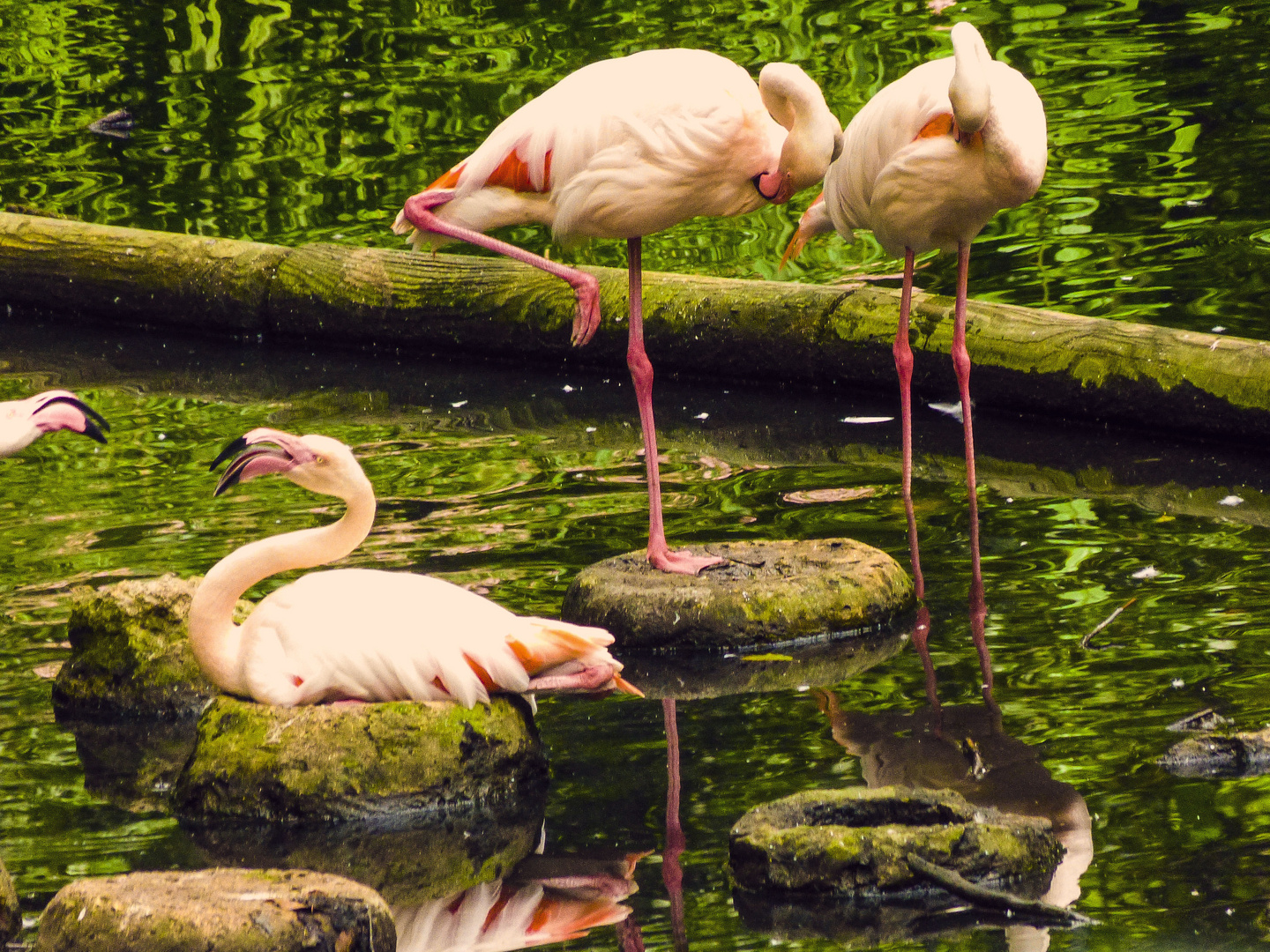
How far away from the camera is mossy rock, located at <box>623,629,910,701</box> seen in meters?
4.98

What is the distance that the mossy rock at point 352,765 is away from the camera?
4297 mm

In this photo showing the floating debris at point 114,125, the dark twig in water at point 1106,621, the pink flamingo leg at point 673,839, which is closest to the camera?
the pink flamingo leg at point 673,839

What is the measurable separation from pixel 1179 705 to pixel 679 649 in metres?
1.39

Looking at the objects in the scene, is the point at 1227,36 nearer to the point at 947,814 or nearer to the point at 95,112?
the point at 95,112

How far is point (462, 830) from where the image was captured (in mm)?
4246

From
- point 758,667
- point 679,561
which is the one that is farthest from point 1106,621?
point 679,561

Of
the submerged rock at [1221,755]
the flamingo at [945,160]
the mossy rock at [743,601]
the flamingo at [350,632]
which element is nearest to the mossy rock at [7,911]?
the flamingo at [350,632]

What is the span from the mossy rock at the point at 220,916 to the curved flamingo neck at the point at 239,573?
3.25 feet

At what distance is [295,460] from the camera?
15.2ft

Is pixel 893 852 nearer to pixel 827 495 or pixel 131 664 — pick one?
pixel 131 664

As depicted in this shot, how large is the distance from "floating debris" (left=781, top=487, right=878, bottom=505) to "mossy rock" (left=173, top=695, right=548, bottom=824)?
2.32 m

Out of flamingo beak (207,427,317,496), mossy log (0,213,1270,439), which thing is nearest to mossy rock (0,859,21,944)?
flamingo beak (207,427,317,496)

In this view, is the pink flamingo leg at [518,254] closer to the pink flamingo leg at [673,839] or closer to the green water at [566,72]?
the pink flamingo leg at [673,839]

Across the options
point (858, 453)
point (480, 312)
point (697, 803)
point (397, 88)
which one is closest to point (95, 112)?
point (397, 88)
